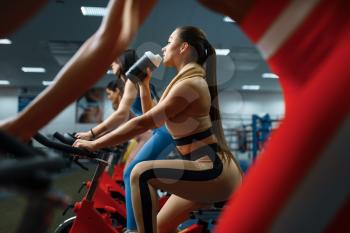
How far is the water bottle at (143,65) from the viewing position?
2.19 m

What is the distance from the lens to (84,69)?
63 cm

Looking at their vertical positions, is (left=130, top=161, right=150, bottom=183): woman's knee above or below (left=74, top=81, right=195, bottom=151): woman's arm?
below

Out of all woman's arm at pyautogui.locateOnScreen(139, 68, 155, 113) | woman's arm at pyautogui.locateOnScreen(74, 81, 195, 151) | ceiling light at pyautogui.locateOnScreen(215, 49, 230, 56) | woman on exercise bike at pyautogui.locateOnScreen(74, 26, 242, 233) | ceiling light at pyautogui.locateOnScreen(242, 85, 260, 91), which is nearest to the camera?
woman's arm at pyautogui.locateOnScreen(74, 81, 195, 151)

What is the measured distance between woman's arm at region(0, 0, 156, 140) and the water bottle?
1.45m

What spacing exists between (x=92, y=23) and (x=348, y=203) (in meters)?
8.52

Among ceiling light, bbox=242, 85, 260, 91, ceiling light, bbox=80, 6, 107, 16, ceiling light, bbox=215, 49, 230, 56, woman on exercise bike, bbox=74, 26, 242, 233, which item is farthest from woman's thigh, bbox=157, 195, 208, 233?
ceiling light, bbox=242, 85, 260, 91

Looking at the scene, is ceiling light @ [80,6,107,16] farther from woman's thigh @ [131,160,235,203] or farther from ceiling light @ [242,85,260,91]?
ceiling light @ [242,85,260,91]

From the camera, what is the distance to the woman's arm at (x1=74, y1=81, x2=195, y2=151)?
4.52ft

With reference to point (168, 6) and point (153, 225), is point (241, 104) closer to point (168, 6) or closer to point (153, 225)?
point (168, 6)

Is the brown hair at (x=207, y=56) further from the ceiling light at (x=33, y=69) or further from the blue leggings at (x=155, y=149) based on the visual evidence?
the ceiling light at (x=33, y=69)

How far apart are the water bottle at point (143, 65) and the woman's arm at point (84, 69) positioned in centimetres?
145

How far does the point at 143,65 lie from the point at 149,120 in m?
0.84

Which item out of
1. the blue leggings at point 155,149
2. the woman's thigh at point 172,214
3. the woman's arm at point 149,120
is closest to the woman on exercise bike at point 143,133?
the blue leggings at point 155,149

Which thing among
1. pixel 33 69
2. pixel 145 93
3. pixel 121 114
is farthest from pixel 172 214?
pixel 33 69
